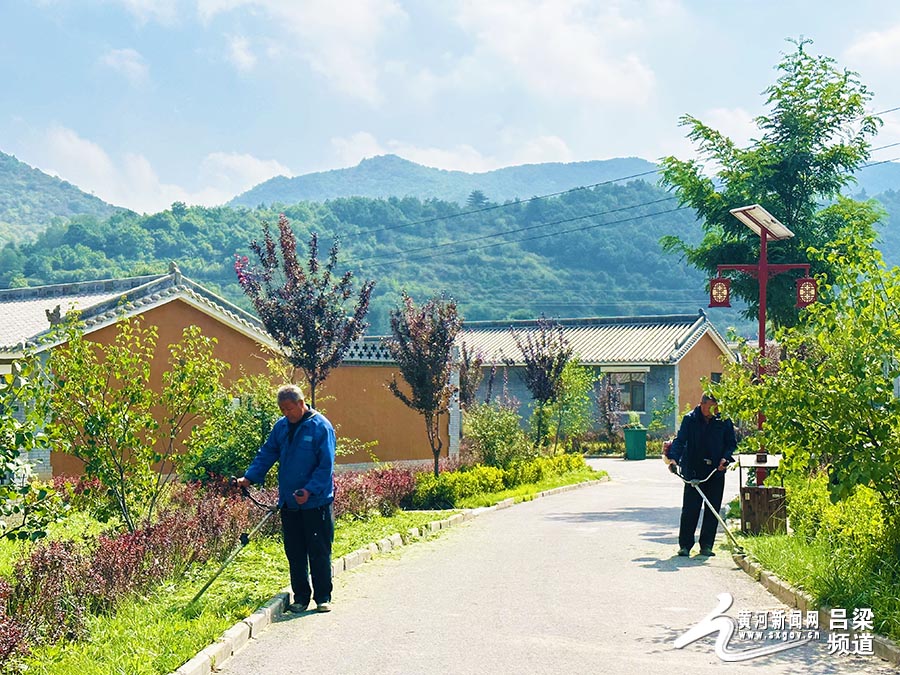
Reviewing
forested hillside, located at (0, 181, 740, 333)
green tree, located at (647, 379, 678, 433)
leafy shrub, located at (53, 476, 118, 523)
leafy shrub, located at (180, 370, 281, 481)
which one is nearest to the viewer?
leafy shrub, located at (53, 476, 118, 523)

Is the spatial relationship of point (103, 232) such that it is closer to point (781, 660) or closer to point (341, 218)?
point (341, 218)

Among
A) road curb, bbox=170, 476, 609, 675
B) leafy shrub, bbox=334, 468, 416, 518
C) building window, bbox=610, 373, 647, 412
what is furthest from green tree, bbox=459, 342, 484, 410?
road curb, bbox=170, 476, 609, 675

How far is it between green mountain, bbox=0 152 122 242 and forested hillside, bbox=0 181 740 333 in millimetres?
61821

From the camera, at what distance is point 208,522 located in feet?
33.7

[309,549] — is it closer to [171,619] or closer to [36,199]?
[171,619]

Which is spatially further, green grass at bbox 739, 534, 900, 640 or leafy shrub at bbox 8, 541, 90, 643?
green grass at bbox 739, 534, 900, 640

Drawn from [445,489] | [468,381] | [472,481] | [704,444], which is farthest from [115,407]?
[468,381]

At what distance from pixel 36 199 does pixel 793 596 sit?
477 feet

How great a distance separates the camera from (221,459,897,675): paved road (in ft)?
22.5

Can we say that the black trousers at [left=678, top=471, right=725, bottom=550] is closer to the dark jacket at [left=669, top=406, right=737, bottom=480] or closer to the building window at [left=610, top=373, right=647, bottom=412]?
the dark jacket at [left=669, top=406, right=737, bottom=480]

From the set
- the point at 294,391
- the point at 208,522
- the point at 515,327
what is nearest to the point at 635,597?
the point at 294,391

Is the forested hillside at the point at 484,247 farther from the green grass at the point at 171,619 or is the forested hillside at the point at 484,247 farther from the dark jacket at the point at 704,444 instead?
the green grass at the point at 171,619

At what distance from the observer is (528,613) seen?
842 centimetres

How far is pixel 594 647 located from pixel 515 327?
129 ft
